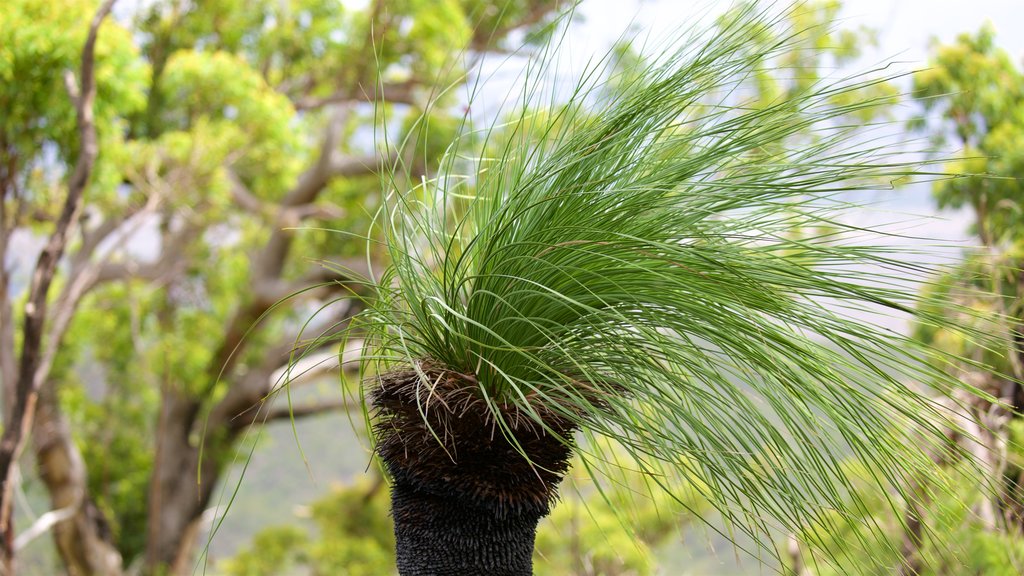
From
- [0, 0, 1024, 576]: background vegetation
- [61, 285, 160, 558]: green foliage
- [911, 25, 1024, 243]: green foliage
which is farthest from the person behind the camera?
[61, 285, 160, 558]: green foliage

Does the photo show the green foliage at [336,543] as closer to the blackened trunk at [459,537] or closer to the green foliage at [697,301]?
the blackened trunk at [459,537]

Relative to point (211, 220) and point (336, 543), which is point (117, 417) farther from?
point (211, 220)

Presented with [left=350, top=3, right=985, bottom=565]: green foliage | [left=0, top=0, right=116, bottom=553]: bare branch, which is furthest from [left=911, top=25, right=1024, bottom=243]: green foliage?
[left=350, top=3, right=985, bottom=565]: green foliage

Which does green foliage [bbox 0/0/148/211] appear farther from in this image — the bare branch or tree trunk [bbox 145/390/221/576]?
tree trunk [bbox 145/390/221/576]

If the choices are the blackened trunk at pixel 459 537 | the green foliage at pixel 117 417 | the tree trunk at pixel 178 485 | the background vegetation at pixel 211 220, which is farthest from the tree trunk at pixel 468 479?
the tree trunk at pixel 178 485

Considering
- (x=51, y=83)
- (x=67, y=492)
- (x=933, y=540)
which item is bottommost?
(x=67, y=492)

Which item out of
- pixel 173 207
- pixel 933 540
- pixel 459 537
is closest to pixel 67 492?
pixel 173 207

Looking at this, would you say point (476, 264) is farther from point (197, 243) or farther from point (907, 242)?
point (197, 243)

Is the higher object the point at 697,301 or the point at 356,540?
the point at 697,301
